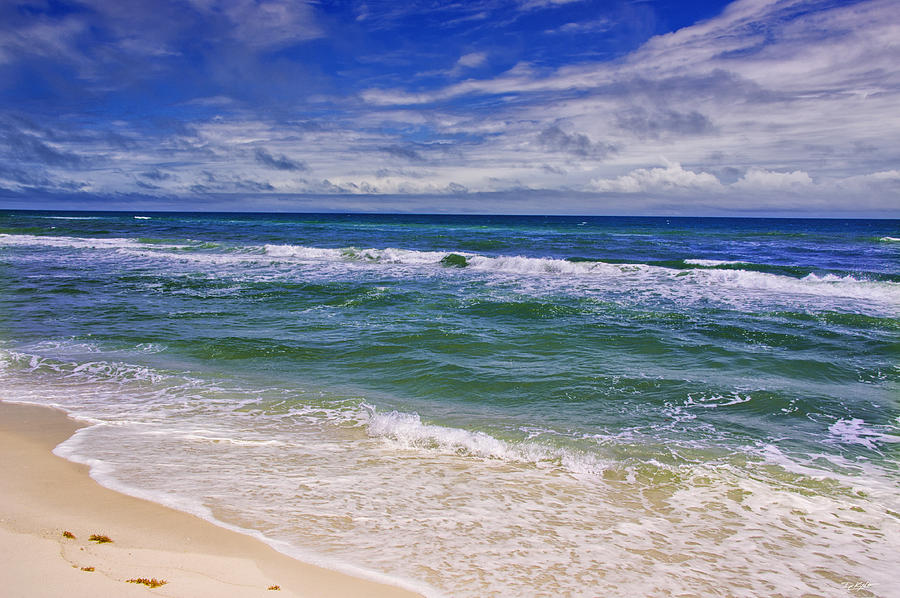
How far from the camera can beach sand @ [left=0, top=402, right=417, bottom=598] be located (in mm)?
3252

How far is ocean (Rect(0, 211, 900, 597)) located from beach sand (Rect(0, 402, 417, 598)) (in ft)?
0.58

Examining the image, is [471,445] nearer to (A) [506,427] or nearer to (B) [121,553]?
(A) [506,427]

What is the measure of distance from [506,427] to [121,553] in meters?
4.18

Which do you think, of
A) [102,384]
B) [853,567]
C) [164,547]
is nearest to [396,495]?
[164,547]

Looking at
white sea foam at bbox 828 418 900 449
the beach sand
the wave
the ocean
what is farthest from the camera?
the wave

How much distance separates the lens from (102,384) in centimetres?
815

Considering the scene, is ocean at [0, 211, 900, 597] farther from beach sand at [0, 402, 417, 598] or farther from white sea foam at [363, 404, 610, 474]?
beach sand at [0, 402, 417, 598]

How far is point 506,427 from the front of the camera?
22.0 feet

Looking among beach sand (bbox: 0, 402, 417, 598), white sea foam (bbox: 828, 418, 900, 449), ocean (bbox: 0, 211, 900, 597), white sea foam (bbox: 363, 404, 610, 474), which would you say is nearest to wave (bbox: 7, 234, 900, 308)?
ocean (bbox: 0, 211, 900, 597)

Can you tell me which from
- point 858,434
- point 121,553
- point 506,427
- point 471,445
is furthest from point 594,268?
point 121,553

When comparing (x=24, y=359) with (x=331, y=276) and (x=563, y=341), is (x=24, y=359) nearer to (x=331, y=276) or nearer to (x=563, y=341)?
(x=563, y=341)

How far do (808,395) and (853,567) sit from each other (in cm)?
465

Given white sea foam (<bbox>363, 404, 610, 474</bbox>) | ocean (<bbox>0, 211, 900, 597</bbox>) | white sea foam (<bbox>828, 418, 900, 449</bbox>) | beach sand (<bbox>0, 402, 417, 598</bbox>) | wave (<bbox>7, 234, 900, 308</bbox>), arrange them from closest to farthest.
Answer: beach sand (<bbox>0, 402, 417, 598</bbox>)
ocean (<bbox>0, 211, 900, 597</bbox>)
white sea foam (<bbox>363, 404, 610, 474</bbox>)
white sea foam (<bbox>828, 418, 900, 449</bbox>)
wave (<bbox>7, 234, 900, 308</bbox>)

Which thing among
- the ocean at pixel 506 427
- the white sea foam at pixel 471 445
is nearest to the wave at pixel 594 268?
the ocean at pixel 506 427
